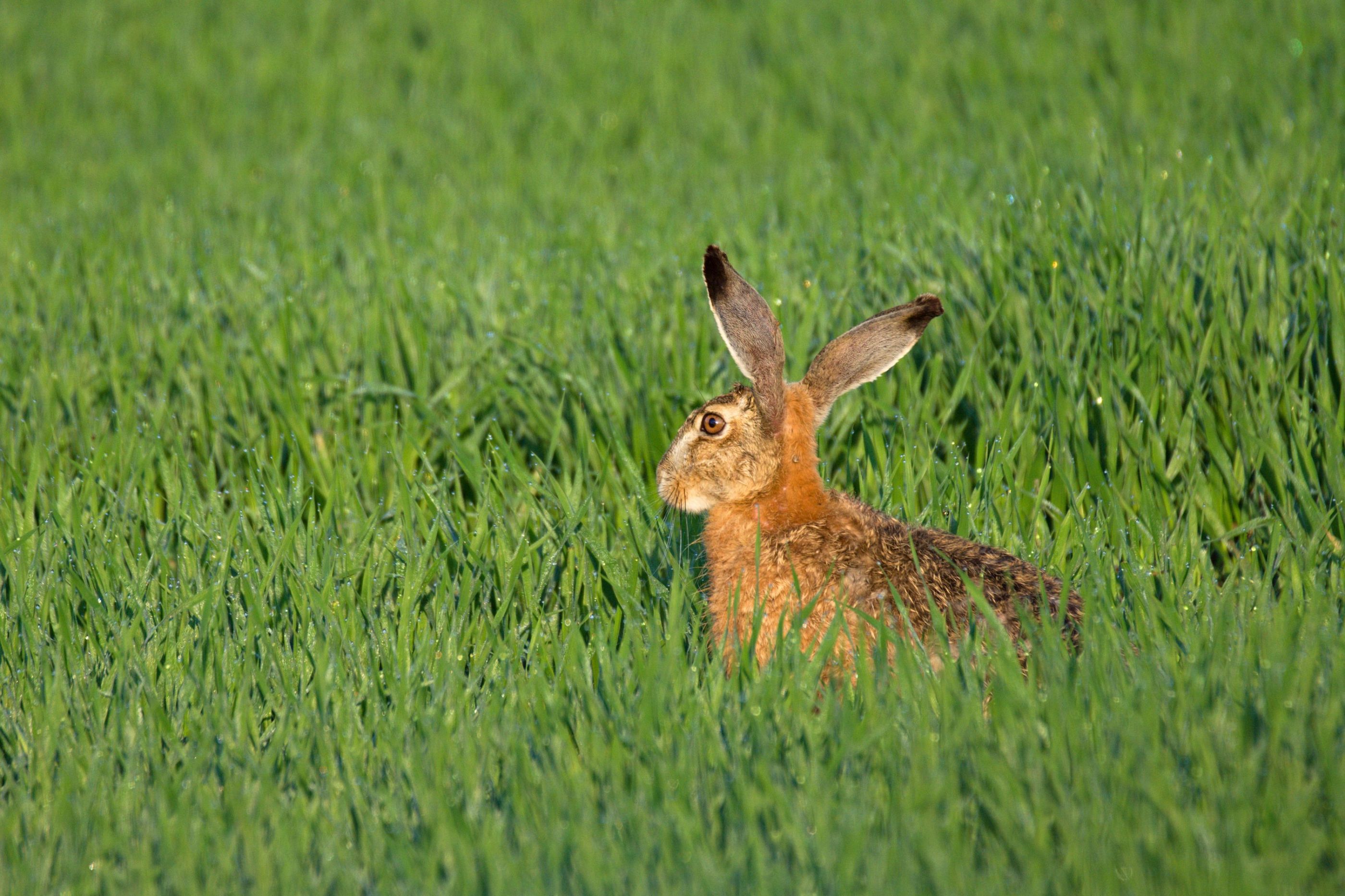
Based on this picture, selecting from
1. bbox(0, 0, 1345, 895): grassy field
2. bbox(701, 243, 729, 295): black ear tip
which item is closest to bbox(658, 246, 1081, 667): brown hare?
bbox(701, 243, 729, 295): black ear tip

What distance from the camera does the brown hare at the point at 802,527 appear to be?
10.5ft

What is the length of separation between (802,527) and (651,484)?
44.9 inches

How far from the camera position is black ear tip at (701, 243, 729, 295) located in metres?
3.51

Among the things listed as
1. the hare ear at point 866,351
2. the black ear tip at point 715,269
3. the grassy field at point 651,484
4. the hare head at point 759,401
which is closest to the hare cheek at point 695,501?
the hare head at point 759,401

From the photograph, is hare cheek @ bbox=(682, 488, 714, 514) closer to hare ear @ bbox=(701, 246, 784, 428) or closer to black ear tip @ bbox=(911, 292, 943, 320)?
hare ear @ bbox=(701, 246, 784, 428)

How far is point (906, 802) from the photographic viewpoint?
2.44m

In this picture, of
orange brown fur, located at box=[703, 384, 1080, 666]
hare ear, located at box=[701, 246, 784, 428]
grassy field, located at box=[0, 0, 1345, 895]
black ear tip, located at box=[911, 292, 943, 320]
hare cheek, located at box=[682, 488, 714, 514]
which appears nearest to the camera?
grassy field, located at box=[0, 0, 1345, 895]

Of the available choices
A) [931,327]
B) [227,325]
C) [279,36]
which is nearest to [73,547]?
[227,325]

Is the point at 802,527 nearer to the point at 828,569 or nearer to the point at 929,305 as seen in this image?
the point at 828,569

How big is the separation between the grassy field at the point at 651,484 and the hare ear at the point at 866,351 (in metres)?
0.61

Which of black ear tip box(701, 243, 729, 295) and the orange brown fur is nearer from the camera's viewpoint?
the orange brown fur

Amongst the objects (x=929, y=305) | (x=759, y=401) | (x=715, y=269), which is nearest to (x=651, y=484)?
(x=759, y=401)

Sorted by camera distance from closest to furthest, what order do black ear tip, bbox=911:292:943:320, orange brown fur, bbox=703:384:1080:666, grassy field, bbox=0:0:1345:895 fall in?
grassy field, bbox=0:0:1345:895 → orange brown fur, bbox=703:384:1080:666 → black ear tip, bbox=911:292:943:320

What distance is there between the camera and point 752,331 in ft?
11.7
